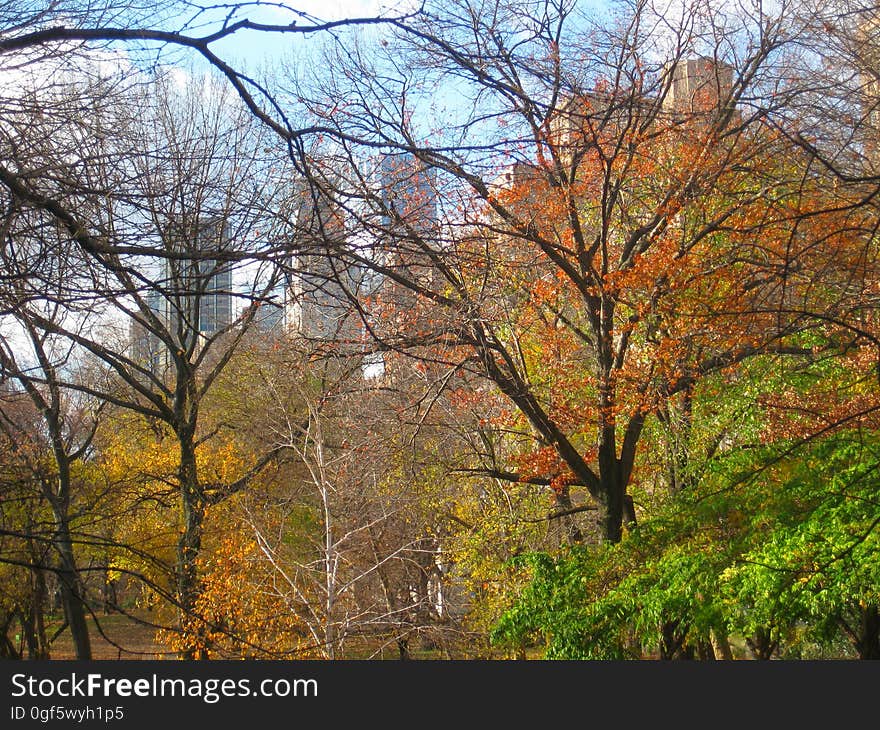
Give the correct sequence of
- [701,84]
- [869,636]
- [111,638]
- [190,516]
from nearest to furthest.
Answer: [869,636] → [701,84] → [190,516] → [111,638]

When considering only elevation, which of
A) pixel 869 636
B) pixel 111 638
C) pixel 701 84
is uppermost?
pixel 701 84

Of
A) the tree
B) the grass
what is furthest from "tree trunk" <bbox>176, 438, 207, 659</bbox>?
the grass

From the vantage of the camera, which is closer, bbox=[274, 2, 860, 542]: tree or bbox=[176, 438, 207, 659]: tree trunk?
bbox=[274, 2, 860, 542]: tree

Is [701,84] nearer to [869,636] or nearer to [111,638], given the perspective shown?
[869,636]

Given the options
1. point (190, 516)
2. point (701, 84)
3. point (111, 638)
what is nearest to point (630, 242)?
point (701, 84)

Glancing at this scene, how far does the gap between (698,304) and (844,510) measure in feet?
13.1

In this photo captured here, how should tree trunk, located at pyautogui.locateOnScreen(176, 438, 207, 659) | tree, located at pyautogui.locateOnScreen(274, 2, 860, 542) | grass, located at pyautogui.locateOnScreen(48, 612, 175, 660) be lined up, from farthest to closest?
1. grass, located at pyautogui.locateOnScreen(48, 612, 175, 660)
2. tree trunk, located at pyautogui.locateOnScreen(176, 438, 207, 659)
3. tree, located at pyautogui.locateOnScreen(274, 2, 860, 542)

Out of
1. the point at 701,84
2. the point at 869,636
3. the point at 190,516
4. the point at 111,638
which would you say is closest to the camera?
the point at 869,636

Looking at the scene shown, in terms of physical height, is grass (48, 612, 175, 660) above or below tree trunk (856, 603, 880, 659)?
above

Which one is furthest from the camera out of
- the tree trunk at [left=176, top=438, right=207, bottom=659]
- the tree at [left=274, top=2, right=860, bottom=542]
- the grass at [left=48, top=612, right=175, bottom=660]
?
the grass at [left=48, top=612, right=175, bottom=660]

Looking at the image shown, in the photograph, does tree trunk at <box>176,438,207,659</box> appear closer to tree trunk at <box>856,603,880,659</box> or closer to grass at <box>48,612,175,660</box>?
tree trunk at <box>856,603,880,659</box>

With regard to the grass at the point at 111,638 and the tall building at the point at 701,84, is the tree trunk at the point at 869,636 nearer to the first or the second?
the tall building at the point at 701,84

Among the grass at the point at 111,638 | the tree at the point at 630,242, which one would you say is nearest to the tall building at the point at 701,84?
the tree at the point at 630,242

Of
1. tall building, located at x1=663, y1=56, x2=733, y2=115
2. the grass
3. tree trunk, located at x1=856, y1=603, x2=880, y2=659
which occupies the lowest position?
tree trunk, located at x1=856, y1=603, x2=880, y2=659
